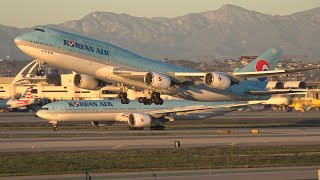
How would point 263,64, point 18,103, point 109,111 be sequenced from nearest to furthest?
point 263,64, point 109,111, point 18,103

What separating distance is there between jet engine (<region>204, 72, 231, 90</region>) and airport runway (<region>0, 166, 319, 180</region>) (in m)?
26.1

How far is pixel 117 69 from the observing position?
6588 centimetres

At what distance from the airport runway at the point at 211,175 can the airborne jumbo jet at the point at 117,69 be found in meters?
24.9

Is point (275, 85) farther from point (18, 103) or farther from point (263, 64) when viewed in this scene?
point (18, 103)

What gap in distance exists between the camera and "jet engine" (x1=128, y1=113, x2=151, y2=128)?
284ft

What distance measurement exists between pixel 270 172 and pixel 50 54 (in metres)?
28.3

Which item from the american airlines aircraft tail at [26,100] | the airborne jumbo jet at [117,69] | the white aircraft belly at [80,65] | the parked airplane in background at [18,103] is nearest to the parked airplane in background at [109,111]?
the airborne jumbo jet at [117,69]

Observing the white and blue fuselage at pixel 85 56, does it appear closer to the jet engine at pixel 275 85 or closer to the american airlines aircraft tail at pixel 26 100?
the jet engine at pixel 275 85

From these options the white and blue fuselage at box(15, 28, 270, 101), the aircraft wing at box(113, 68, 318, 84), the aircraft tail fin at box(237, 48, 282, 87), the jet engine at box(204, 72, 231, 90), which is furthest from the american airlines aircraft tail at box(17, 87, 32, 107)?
the jet engine at box(204, 72, 231, 90)

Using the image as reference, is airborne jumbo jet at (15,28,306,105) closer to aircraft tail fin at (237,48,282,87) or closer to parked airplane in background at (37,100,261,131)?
aircraft tail fin at (237,48,282,87)

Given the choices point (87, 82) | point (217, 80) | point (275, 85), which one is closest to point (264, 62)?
point (275, 85)

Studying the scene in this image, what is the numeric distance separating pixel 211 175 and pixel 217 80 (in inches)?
1158

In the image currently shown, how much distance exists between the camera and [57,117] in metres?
92.8

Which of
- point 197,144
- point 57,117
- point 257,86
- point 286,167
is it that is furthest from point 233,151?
point 57,117
